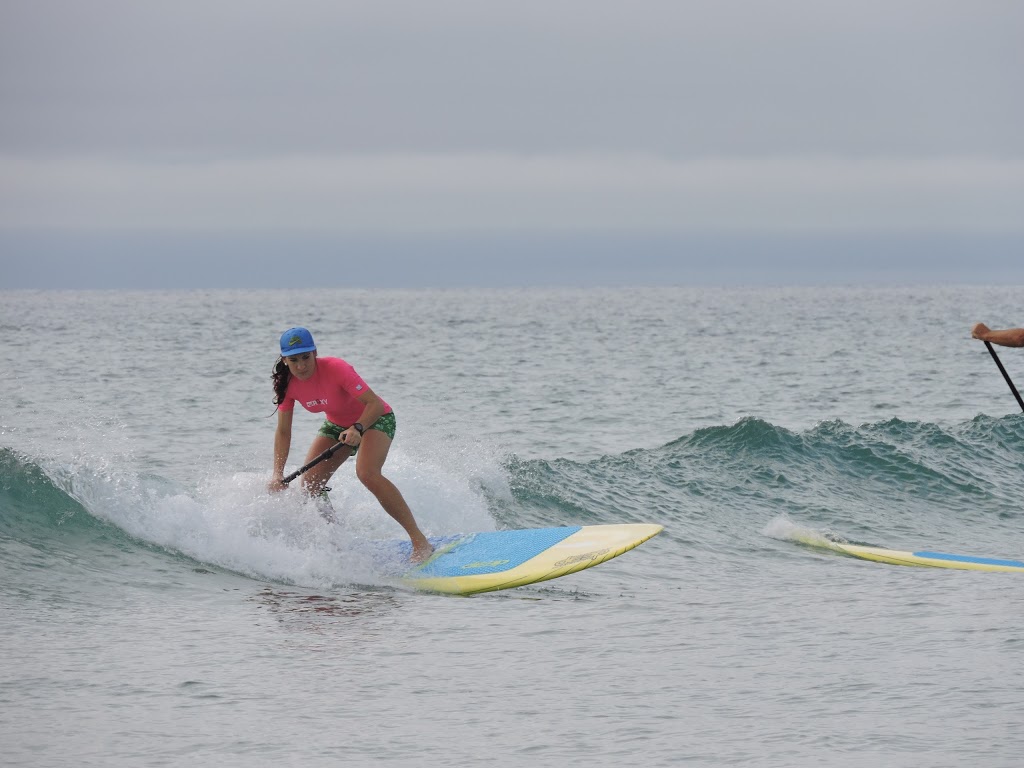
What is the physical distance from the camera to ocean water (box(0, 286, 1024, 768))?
5645mm

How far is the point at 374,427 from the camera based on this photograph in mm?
8805

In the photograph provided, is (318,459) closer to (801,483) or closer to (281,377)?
(281,377)

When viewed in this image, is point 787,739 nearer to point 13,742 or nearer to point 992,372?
point 13,742

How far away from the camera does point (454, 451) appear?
45.4 feet

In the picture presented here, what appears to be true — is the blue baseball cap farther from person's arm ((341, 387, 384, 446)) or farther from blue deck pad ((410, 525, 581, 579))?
blue deck pad ((410, 525, 581, 579))

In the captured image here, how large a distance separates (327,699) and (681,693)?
5.89 feet

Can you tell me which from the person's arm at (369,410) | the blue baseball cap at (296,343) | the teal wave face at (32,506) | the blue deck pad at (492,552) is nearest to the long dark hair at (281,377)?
the blue baseball cap at (296,343)

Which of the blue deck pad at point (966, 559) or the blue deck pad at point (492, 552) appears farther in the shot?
the blue deck pad at point (966, 559)

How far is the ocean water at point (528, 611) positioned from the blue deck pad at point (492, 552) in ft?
0.98

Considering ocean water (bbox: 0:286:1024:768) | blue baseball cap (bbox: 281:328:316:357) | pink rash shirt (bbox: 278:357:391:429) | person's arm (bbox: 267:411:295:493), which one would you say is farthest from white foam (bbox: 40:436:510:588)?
blue baseball cap (bbox: 281:328:316:357)

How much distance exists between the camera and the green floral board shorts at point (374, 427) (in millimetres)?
8828

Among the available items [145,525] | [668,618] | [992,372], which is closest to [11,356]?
[992,372]

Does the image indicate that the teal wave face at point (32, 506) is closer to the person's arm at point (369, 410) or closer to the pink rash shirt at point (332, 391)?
the pink rash shirt at point (332, 391)

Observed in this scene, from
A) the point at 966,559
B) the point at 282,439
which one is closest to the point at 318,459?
the point at 282,439
